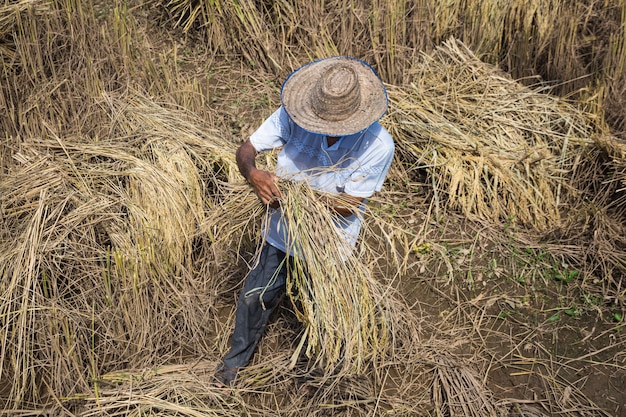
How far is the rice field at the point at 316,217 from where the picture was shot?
9.04 feet

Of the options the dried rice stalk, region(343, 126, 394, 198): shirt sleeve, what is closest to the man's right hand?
region(343, 126, 394, 198): shirt sleeve

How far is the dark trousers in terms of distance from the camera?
2721 millimetres

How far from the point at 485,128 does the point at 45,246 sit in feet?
9.09

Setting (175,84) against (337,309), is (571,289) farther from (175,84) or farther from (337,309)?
(175,84)

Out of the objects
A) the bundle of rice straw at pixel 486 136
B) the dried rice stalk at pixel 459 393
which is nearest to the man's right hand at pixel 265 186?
the dried rice stalk at pixel 459 393

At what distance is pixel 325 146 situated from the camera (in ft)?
8.29

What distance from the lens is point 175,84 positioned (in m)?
4.02

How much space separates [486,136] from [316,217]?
81.0 inches

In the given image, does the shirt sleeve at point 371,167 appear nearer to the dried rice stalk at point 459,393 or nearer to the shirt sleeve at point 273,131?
the shirt sleeve at point 273,131

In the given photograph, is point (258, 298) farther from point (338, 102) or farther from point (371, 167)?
point (338, 102)

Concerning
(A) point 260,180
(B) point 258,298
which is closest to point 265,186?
(A) point 260,180

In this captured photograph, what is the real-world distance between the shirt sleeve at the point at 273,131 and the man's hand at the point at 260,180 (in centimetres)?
6

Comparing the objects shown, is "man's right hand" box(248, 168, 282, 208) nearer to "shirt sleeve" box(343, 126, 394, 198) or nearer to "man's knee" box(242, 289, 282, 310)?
"shirt sleeve" box(343, 126, 394, 198)

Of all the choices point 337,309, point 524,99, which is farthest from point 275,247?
point 524,99
